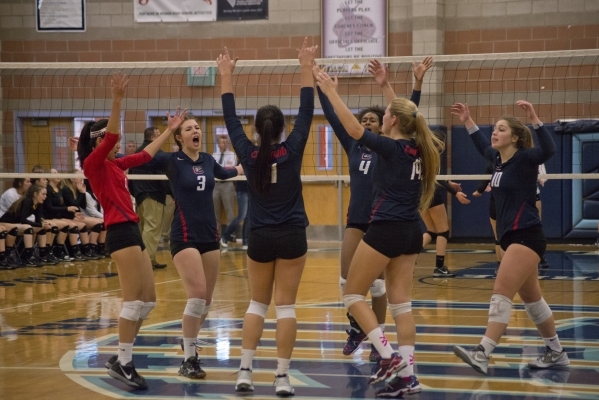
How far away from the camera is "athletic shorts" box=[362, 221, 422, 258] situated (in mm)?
5289

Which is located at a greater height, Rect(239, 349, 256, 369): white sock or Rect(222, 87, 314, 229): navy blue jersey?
Rect(222, 87, 314, 229): navy blue jersey

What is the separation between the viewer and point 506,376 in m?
5.80

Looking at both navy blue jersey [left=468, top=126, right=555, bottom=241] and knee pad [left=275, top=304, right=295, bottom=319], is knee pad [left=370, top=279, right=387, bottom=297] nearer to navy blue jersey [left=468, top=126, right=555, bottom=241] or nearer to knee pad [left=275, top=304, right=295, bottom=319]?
navy blue jersey [left=468, top=126, right=555, bottom=241]

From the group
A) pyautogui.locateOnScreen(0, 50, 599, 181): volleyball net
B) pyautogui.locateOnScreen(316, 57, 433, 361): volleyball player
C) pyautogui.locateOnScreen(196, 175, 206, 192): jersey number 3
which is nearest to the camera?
pyautogui.locateOnScreen(196, 175, 206, 192): jersey number 3

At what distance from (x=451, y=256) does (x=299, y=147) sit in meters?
9.02

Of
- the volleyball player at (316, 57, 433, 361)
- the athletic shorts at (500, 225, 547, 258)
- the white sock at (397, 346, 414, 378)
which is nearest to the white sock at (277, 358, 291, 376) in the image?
the white sock at (397, 346, 414, 378)

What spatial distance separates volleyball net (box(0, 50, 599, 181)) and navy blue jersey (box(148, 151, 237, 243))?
8681mm

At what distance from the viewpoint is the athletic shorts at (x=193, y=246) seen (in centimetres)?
595

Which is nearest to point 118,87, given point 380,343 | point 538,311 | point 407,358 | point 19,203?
point 380,343

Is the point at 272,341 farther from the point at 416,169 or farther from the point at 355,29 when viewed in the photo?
the point at 355,29

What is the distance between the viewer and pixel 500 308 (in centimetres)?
584

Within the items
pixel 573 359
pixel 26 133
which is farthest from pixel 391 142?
pixel 26 133

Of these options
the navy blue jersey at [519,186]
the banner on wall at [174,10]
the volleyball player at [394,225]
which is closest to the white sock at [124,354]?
the volleyball player at [394,225]

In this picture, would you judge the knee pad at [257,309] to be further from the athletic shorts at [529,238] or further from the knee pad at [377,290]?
the athletic shorts at [529,238]
